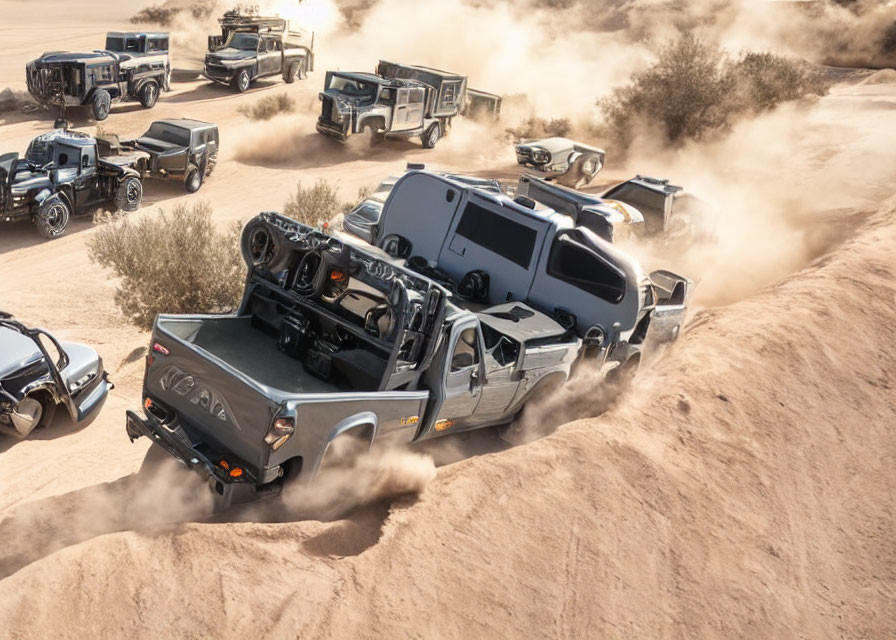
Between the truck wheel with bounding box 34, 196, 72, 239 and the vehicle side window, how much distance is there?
10043mm

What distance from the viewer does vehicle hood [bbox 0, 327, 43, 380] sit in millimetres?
7161

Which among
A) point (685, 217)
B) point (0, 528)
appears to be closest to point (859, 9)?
point (685, 217)

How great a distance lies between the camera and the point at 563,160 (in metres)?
20.4

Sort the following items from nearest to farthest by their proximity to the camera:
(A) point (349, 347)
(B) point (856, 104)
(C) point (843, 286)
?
1. (A) point (349, 347)
2. (C) point (843, 286)
3. (B) point (856, 104)

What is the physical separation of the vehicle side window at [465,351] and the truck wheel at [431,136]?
17.3 metres

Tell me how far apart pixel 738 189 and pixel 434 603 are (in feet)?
61.0

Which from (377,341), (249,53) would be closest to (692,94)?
(249,53)

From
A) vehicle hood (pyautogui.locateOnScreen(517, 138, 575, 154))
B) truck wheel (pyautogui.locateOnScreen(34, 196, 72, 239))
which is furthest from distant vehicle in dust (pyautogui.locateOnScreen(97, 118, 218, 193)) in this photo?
vehicle hood (pyautogui.locateOnScreen(517, 138, 575, 154))

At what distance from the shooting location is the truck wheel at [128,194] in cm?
1512

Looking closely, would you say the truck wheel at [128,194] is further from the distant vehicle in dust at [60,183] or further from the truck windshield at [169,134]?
the truck windshield at [169,134]

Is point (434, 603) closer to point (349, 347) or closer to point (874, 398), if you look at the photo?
point (349, 347)

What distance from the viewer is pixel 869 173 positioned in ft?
69.1

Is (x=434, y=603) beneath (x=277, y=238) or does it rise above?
beneath

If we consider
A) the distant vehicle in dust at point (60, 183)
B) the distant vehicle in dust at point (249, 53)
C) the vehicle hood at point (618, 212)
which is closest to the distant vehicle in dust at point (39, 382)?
the distant vehicle in dust at point (60, 183)
